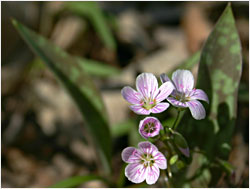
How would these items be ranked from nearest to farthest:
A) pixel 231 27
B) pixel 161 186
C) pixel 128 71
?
1. pixel 231 27
2. pixel 161 186
3. pixel 128 71

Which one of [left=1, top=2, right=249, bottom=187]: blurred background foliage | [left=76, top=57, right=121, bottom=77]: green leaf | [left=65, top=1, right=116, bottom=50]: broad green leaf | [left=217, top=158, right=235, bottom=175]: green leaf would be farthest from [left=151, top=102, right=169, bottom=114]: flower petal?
[left=65, top=1, right=116, bottom=50]: broad green leaf

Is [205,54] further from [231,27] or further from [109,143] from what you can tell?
[109,143]

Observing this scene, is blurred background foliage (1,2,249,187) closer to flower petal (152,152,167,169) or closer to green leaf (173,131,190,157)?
green leaf (173,131,190,157)

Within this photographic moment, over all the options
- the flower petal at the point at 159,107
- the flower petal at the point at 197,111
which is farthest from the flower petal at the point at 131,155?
the flower petal at the point at 197,111

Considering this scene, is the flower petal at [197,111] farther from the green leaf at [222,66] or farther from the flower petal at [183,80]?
the green leaf at [222,66]

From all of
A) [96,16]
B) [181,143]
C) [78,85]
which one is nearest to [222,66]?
[181,143]

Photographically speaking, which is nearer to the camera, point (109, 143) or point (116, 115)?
point (109, 143)

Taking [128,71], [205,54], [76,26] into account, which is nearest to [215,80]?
[205,54]
